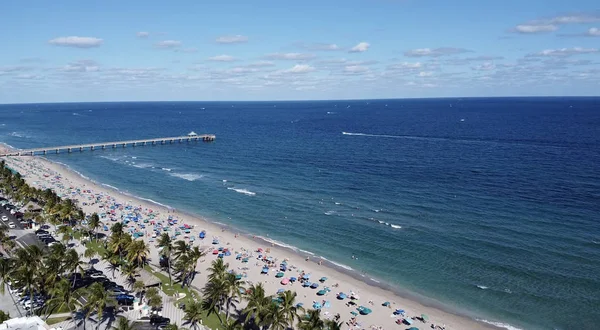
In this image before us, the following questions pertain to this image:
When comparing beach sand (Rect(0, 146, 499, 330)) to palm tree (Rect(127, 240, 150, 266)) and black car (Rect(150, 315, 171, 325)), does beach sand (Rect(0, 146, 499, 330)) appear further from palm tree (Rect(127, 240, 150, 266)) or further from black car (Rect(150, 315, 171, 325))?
black car (Rect(150, 315, 171, 325))

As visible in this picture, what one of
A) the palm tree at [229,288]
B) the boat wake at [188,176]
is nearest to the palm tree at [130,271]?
the palm tree at [229,288]

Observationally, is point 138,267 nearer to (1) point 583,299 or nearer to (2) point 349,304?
(2) point 349,304

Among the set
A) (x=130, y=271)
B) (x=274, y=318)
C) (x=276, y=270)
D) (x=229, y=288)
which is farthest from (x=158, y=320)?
(x=276, y=270)

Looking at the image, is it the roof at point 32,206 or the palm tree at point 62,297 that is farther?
the roof at point 32,206

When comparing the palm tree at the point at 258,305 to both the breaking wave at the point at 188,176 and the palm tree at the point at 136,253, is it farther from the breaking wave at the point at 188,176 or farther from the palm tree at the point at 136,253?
the breaking wave at the point at 188,176

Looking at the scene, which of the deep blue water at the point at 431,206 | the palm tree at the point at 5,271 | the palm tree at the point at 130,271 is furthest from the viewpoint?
the deep blue water at the point at 431,206

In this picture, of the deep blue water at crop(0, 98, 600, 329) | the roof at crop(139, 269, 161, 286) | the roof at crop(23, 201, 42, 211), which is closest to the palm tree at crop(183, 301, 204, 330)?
the roof at crop(139, 269, 161, 286)
